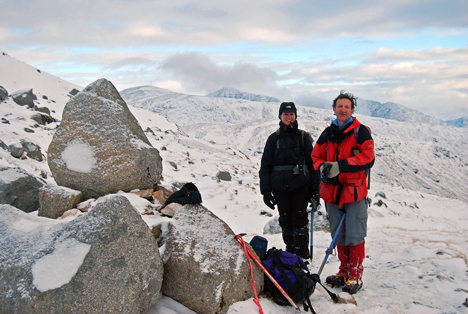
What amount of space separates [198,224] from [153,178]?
2301mm

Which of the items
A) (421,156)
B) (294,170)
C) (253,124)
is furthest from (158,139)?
(421,156)

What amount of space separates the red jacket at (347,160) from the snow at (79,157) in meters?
4.42

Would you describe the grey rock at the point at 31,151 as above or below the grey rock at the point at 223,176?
above

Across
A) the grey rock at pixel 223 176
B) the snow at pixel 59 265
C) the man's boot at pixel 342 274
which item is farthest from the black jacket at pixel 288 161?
the grey rock at pixel 223 176

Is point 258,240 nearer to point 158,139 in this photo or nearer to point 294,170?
point 294,170

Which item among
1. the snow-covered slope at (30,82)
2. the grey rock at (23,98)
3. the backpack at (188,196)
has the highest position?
the snow-covered slope at (30,82)

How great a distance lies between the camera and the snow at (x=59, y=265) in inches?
118

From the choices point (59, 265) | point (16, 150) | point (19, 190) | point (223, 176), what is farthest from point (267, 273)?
point (223, 176)

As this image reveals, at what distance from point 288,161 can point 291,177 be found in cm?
32

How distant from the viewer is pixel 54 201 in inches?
201

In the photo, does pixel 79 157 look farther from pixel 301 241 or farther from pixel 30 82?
pixel 30 82

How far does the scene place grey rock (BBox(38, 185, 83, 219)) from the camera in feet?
16.7

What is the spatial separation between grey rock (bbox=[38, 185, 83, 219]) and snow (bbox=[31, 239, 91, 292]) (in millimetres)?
2086

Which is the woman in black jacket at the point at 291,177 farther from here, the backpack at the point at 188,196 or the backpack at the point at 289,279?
the backpack at the point at 188,196
